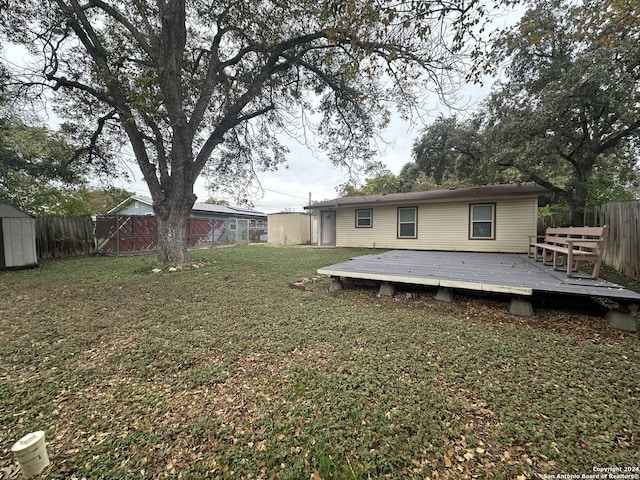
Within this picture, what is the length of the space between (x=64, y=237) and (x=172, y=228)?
5.77 meters

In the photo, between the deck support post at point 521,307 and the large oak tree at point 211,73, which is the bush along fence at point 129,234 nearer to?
the large oak tree at point 211,73

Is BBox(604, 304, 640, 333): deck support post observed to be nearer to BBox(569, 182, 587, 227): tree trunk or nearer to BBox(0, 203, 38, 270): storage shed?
BBox(569, 182, 587, 227): tree trunk

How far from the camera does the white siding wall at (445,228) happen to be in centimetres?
884

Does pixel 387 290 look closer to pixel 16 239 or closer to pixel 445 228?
pixel 445 228

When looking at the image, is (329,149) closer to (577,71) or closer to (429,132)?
(429,132)

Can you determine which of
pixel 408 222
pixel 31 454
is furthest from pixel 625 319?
pixel 408 222

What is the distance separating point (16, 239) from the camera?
23.0 feet

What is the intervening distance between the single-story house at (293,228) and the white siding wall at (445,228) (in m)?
4.04

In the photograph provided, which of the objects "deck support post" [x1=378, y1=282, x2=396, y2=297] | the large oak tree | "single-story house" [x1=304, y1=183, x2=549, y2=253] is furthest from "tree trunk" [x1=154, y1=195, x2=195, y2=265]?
"single-story house" [x1=304, y1=183, x2=549, y2=253]

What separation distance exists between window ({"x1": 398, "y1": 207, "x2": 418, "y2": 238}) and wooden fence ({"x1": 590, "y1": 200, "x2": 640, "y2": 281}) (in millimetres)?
5346

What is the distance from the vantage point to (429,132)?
10555mm

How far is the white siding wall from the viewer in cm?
884

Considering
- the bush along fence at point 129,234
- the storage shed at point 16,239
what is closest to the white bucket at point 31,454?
the storage shed at point 16,239

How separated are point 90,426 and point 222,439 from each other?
90 centimetres
